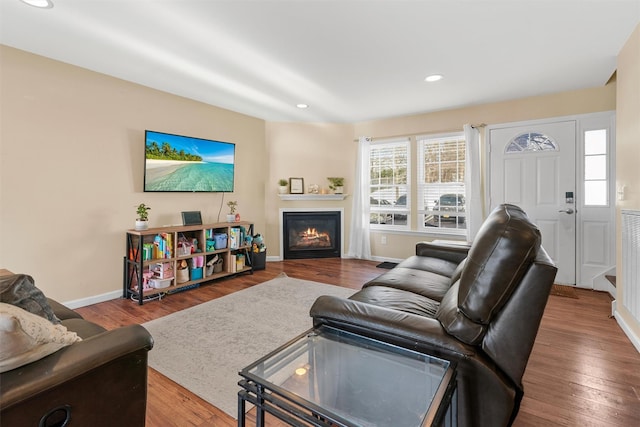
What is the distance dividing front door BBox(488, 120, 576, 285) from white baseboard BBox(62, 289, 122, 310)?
4.92 metres

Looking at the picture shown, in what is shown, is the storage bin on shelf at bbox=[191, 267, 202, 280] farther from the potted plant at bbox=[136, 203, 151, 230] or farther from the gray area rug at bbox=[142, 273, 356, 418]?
the potted plant at bbox=[136, 203, 151, 230]

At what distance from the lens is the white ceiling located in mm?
2098

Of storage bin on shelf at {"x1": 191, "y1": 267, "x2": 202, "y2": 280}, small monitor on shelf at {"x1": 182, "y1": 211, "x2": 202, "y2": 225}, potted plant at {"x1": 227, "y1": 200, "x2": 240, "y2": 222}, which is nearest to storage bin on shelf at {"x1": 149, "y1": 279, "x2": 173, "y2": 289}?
storage bin on shelf at {"x1": 191, "y1": 267, "x2": 202, "y2": 280}

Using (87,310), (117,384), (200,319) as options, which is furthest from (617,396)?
(87,310)

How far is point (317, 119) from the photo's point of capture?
507cm

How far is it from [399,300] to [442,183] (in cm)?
329

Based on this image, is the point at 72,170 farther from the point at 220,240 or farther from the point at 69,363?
the point at 69,363

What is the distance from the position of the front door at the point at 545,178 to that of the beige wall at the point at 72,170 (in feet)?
14.3

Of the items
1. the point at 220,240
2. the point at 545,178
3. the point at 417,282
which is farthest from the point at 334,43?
the point at 545,178

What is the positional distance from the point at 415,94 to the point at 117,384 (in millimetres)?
3968

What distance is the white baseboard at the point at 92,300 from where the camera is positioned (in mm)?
3021

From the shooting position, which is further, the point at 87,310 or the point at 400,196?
the point at 400,196

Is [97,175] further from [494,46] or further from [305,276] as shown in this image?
[494,46]

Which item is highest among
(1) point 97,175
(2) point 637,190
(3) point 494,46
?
(3) point 494,46
